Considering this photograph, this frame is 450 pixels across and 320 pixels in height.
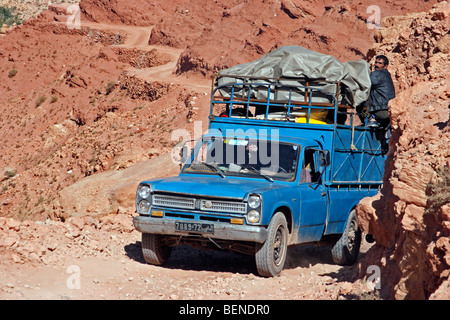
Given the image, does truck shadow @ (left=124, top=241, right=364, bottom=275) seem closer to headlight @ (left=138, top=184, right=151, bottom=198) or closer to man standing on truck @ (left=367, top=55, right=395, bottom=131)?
headlight @ (left=138, top=184, right=151, bottom=198)

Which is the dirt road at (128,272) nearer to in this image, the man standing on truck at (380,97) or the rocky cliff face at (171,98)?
the rocky cliff face at (171,98)

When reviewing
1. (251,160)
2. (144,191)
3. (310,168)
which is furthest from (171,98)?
(144,191)

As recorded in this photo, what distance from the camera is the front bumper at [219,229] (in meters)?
8.73

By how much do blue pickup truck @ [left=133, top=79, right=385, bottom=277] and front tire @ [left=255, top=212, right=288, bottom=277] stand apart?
0.01m

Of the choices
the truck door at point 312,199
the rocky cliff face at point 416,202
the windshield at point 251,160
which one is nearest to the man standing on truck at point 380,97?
the rocky cliff face at point 416,202

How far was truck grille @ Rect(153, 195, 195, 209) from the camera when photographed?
9.08 meters

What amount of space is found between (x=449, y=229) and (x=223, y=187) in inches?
135

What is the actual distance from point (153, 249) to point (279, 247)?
71.7 inches

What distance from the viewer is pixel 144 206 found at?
9391mm

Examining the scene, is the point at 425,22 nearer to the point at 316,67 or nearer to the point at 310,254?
the point at 316,67

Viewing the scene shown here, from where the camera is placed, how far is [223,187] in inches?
355

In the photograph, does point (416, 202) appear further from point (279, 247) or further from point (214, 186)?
point (214, 186)

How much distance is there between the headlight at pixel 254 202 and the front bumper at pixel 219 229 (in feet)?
0.91

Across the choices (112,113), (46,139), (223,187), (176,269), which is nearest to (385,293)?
(223,187)
